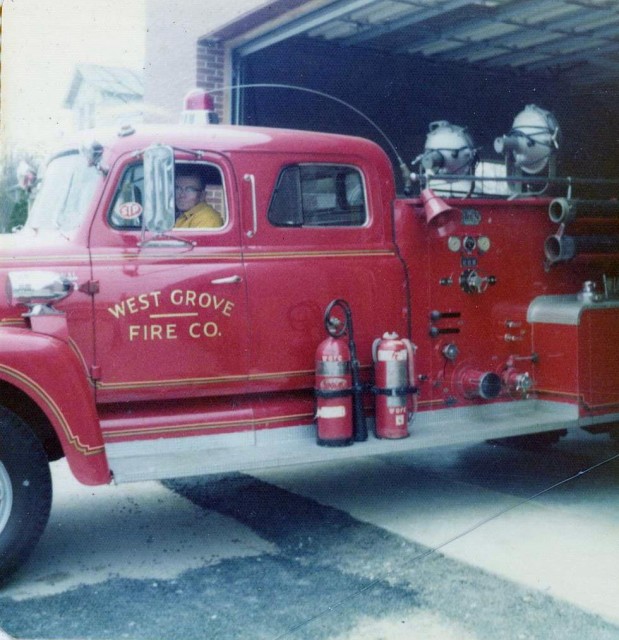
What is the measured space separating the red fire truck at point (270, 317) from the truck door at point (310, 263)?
0.04 ft

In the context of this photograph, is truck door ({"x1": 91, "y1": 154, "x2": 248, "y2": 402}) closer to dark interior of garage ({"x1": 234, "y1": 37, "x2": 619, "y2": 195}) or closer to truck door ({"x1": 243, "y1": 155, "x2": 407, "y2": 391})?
truck door ({"x1": 243, "y1": 155, "x2": 407, "y2": 391})

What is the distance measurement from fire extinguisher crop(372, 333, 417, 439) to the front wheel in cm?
192

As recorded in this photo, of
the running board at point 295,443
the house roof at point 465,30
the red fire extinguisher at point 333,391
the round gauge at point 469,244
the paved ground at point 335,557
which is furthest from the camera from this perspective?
the house roof at point 465,30

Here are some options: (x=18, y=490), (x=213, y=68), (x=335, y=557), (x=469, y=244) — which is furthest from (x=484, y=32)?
(x=18, y=490)

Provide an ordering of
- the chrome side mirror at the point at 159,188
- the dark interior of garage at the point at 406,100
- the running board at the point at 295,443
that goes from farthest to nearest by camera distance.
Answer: the dark interior of garage at the point at 406,100
the running board at the point at 295,443
the chrome side mirror at the point at 159,188

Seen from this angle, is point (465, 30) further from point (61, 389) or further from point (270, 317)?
point (61, 389)

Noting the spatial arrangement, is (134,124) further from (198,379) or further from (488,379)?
(488,379)

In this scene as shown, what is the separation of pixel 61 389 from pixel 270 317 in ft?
4.16

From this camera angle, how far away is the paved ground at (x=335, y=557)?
3.96 meters

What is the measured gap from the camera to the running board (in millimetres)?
4539

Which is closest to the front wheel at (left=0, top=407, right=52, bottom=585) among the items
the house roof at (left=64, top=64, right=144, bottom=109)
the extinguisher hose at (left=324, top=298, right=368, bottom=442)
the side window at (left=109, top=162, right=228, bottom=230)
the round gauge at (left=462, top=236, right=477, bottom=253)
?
the side window at (left=109, top=162, right=228, bottom=230)

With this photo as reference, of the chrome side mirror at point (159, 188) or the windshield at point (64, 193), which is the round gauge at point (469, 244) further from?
the windshield at point (64, 193)

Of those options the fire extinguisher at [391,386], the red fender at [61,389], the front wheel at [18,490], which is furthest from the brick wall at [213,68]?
the front wheel at [18,490]

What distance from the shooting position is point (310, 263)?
5129 millimetres
